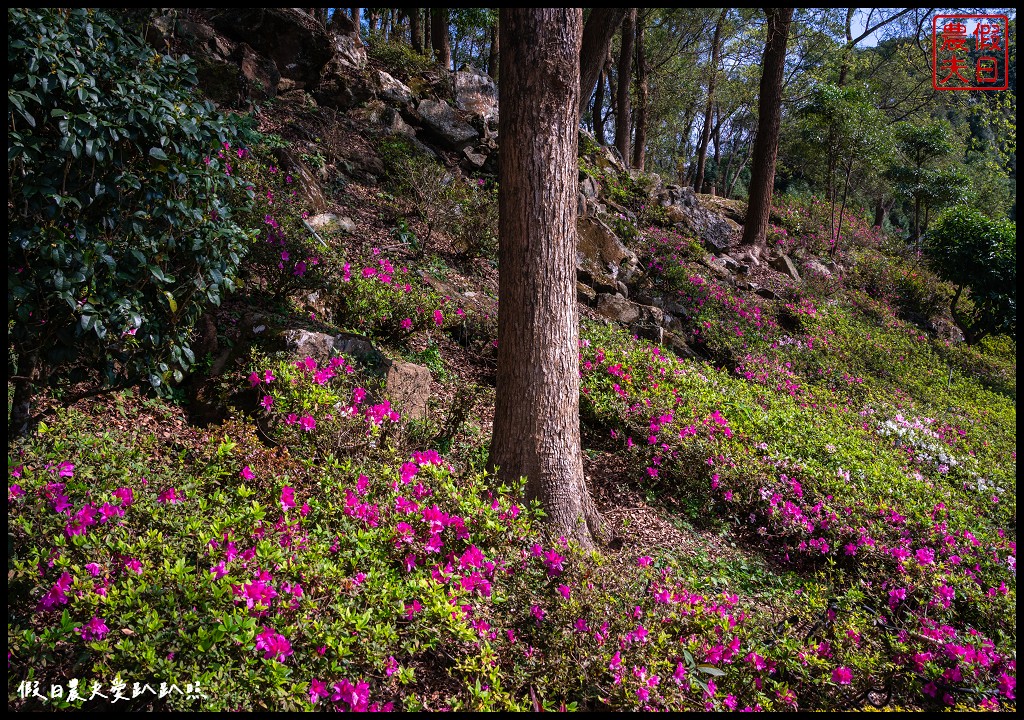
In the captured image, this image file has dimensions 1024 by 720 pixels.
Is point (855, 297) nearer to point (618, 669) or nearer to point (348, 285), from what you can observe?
point (348, 285)

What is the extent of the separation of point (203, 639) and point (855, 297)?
12.7 m

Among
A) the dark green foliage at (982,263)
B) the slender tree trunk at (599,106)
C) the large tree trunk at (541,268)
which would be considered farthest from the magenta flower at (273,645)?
the slender tree trunk at (599,106)

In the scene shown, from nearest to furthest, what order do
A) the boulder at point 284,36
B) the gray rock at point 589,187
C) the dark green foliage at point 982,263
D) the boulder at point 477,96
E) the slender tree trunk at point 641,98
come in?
the boulder at point 284,36 < the gray rock at point 589,187 < the boulder at point 477,96 < the dark green foliage at point 982,263 < the slender tree trunk at point 641,98

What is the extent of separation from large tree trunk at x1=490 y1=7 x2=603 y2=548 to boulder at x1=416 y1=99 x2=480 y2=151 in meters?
5.90

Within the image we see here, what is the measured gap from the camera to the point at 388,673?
202 centimetres

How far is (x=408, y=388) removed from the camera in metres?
4.19

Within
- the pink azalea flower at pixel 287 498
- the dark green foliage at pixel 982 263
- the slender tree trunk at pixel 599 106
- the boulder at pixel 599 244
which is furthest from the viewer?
the slender tree trunk at pixel 599 106

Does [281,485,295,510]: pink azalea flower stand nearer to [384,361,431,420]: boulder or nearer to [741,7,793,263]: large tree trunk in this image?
[384,361,431,420]: boulder

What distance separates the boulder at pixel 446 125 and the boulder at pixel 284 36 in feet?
5.30

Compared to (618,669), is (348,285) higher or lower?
higher

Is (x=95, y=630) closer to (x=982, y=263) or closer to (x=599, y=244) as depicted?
(x=599, y=244)

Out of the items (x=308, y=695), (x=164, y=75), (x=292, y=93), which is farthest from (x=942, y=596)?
Result: (x=292, y=93)

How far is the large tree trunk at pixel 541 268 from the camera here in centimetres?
316

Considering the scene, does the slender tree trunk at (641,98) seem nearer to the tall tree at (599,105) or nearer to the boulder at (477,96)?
the tall tree at (599,105)
